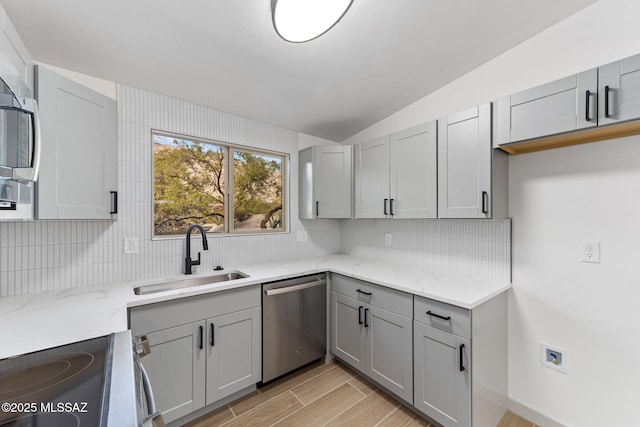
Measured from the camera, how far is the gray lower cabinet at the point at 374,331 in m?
1.80

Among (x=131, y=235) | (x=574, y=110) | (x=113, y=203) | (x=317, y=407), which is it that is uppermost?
(x=574, y=110)

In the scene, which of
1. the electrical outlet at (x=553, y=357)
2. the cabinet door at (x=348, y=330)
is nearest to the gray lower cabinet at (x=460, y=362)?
the electrical outlet at (x=553, y=357)

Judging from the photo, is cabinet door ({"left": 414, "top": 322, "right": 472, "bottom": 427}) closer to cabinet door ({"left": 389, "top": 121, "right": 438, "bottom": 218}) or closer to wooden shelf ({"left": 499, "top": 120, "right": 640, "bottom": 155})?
cabinet door ({"left": 389, "top": 121, "right": 438, "bottom": 218})

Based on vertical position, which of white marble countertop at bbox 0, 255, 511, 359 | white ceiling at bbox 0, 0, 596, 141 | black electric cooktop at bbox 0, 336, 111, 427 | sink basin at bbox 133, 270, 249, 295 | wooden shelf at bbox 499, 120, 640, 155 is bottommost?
sink basin at bbox 133, 270, 249, 295

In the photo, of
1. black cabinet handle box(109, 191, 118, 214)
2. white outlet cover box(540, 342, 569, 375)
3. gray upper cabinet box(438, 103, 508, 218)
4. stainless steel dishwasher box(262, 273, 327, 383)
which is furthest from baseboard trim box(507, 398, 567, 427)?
black cabinet handle box(109, 191, 118, 214)

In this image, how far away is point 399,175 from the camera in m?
2.24

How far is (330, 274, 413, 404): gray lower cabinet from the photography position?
5.91ft

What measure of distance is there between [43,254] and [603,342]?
3364mm

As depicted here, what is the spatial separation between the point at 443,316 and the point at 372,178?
1.33 meters

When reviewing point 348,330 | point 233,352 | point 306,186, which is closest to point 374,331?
point 348,330

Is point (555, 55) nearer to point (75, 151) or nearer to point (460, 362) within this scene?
point (460, 362)

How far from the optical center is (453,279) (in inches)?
79.6

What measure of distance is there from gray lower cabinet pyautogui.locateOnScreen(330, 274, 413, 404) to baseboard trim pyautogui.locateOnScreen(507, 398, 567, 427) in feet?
2.42

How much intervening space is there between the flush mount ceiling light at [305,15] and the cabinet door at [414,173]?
3.61ft
